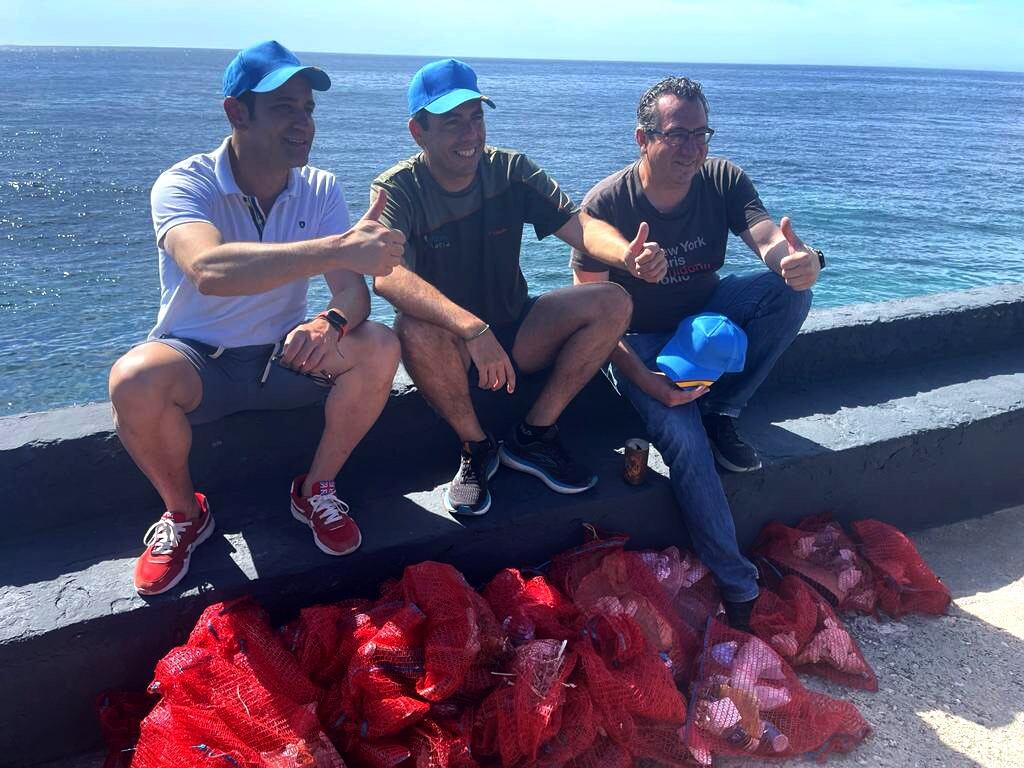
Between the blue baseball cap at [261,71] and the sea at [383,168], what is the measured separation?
5033mm

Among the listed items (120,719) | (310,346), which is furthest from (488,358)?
(120,719)

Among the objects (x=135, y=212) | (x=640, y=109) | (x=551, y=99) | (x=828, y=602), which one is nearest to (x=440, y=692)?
(x=828, y=602)

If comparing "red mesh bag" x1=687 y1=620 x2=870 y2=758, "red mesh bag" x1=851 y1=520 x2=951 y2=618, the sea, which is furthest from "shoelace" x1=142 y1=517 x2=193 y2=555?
the sea

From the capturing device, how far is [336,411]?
9.94 feet

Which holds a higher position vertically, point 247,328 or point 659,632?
point 247,328

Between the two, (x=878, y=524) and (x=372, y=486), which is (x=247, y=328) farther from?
(x=878, y=524)

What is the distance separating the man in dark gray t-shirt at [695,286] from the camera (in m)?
3.36

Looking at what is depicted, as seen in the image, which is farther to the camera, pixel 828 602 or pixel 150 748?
pixel 828 602

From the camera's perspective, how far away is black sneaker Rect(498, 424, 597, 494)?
3379 mm

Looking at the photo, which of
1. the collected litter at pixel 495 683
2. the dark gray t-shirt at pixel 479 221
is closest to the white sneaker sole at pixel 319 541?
the collected litter at pixel 495 683

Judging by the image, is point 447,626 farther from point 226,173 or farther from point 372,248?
point 226,173

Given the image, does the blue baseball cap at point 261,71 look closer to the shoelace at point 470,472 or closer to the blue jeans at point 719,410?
the shoelace at point 470,472

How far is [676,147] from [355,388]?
1805 mm

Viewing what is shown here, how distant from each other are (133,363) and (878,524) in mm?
3246
